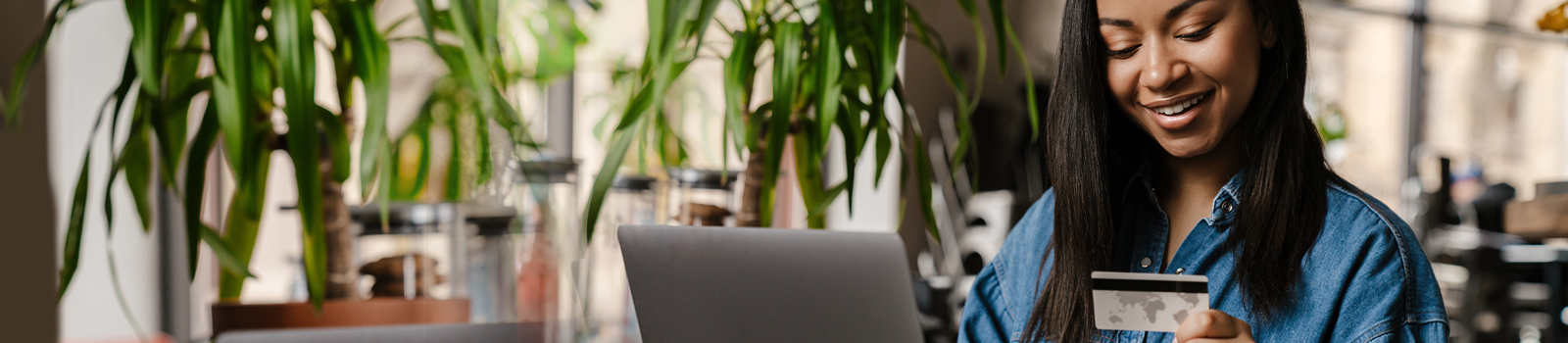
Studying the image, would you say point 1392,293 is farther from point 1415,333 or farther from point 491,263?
point 491,263

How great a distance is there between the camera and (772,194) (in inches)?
53.8

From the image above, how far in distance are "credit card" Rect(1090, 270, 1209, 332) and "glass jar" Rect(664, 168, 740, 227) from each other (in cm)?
84

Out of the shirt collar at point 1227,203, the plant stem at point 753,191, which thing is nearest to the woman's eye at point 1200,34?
the shirt collar at point 1227,203

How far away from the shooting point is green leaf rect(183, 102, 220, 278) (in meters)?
1.06

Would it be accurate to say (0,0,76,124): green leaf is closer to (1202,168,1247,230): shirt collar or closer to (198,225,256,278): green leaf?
(198,225,256,278): green leaf

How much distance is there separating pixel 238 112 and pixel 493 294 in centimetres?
47

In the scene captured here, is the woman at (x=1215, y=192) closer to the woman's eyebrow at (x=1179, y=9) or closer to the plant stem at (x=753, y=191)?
the woman's eyebrow at (x=1179, y=9)

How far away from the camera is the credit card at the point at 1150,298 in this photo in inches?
29.0

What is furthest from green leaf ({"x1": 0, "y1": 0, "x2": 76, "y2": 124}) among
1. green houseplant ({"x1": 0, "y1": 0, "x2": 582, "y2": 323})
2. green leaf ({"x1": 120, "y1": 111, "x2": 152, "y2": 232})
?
green leaf ({"x1": 120, "y1": 111, "x2": 152, "y2": 232})

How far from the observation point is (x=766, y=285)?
2.76ft

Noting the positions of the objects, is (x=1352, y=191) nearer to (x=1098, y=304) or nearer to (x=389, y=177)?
(x=1098, y=304)

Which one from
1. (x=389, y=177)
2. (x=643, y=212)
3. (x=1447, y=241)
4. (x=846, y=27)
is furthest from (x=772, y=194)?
(x=1447, y=241)

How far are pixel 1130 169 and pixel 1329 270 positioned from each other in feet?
0.72

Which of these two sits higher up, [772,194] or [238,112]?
[238,112]
